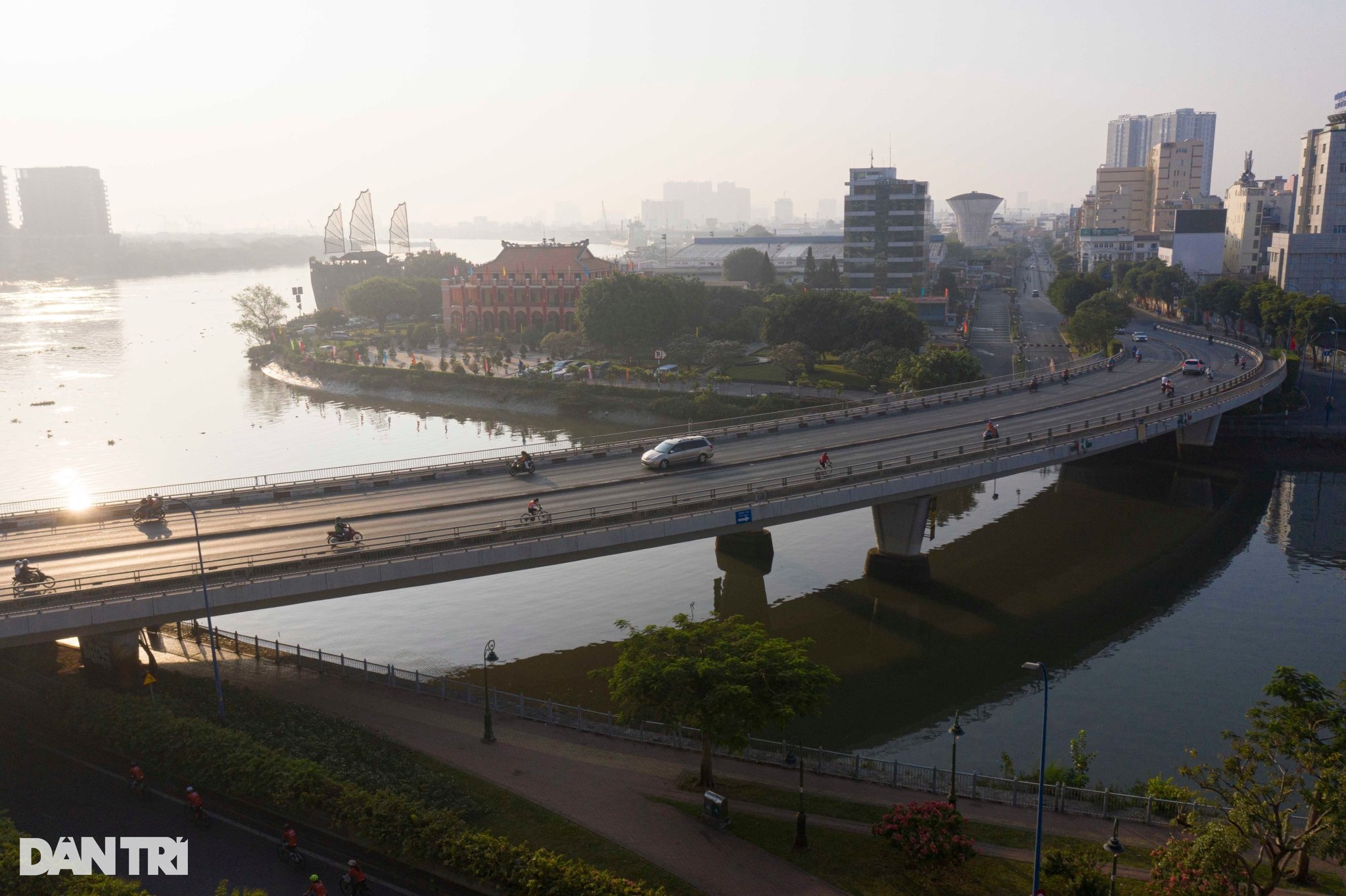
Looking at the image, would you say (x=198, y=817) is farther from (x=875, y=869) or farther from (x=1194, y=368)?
(x=1194, y=368)

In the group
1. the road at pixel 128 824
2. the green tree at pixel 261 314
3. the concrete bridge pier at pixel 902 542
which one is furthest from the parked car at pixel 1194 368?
the green tree at pixel 261 314

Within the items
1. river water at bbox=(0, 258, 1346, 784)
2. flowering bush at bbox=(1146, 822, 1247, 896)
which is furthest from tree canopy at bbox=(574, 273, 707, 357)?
flowering bush at bbox=(1146, 822, 1247, 896)

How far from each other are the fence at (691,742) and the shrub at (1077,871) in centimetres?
269

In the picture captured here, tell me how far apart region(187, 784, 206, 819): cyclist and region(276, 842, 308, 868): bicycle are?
129 inches

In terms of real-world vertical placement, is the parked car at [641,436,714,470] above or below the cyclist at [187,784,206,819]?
above

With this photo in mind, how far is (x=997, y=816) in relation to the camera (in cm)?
2845

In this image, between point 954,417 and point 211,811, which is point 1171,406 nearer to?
point 954,417

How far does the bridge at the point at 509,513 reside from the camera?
3488cm

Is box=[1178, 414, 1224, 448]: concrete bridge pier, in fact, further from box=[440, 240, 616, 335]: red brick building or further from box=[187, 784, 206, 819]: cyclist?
box=[187, 784, 206, 819]: cyclist

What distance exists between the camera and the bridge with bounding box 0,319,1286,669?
34.9 meters

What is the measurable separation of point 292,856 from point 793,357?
73.8 m

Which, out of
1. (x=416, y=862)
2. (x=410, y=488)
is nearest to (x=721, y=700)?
(x=416, y=862)

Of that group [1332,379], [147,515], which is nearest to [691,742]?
[147,515]

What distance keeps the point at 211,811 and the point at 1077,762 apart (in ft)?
85.6
